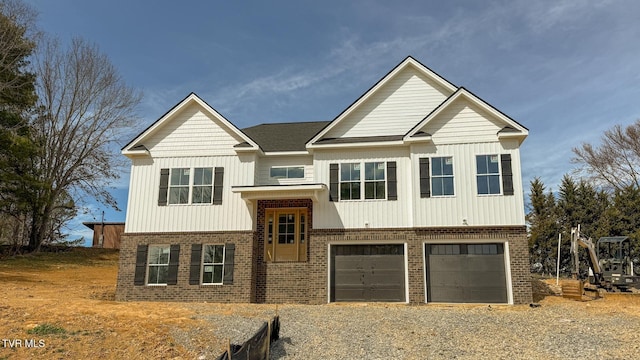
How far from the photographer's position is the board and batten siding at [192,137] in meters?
18.0

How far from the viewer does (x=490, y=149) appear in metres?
16.3

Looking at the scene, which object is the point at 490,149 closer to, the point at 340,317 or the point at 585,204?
the point at 340,317

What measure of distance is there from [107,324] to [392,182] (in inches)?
409

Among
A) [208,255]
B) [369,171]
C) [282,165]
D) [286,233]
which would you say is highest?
[282,165]

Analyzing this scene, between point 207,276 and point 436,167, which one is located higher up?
point 436,167

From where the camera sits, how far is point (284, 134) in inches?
803

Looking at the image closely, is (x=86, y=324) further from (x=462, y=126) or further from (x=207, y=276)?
(x=462, y=126)

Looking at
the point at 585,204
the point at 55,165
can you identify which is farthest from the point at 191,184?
the point at 585,204

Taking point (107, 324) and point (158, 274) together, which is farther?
point (158, 274)

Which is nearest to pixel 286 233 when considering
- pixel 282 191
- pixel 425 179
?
pixel 282 191

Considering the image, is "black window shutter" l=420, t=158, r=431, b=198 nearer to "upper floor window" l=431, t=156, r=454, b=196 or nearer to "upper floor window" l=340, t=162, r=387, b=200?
"upper floor window" l=431, t=156, r=454, b=196

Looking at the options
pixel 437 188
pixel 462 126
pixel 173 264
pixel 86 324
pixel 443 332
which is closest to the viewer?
pixel 86 324

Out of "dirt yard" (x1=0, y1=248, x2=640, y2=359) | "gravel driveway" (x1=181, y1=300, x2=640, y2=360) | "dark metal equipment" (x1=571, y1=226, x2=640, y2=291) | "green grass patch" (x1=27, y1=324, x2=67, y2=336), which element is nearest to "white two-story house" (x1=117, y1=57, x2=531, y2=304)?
"dirt yard" (x1=0, y1=248, x2=640, y2=359)

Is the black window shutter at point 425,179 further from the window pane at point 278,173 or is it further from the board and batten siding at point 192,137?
the board and batten siding at point 192,137
